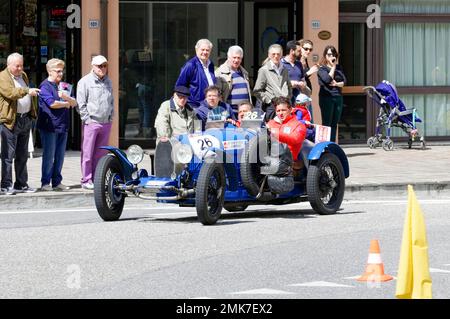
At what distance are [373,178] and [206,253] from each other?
7.02 m

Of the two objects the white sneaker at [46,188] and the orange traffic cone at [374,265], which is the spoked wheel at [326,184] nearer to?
the white sneaker at [46,188]

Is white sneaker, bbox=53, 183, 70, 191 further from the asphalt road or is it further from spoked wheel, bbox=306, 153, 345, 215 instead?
spoked wheel, bbox=306, 153, 345, 215

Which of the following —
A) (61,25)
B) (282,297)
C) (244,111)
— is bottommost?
(282,297)

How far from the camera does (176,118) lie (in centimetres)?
1571

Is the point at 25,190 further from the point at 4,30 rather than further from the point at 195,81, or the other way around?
the point at 4,30

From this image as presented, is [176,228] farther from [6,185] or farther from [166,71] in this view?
[166,71]

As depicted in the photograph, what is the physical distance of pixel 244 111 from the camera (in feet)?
52.0

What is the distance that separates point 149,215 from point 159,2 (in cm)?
912

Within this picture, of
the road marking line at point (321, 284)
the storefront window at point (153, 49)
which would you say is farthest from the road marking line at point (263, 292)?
the storefront window at point (153, 49)

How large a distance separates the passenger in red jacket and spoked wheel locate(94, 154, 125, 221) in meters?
1.86

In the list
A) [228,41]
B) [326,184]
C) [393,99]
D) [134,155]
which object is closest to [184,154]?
[134,155]

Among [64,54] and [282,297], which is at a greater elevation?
[64,54]
